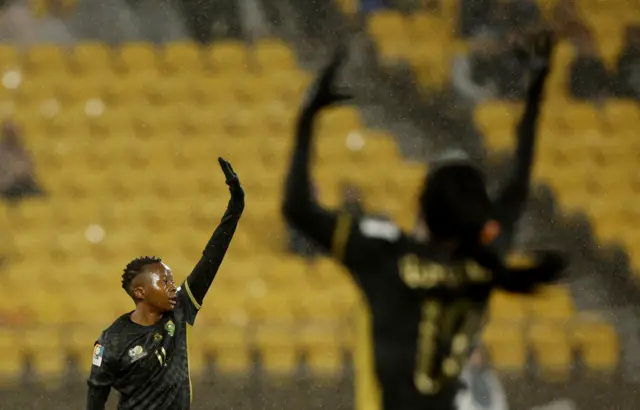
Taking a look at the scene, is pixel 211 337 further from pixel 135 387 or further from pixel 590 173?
pixel 135 387

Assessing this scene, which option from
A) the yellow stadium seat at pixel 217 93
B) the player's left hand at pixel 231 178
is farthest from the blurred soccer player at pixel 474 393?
the yellow stadium seat at pixel 217 93

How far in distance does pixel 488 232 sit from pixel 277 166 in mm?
7321

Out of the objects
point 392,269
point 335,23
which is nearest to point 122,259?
point 335,23

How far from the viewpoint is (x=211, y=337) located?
8.68 m

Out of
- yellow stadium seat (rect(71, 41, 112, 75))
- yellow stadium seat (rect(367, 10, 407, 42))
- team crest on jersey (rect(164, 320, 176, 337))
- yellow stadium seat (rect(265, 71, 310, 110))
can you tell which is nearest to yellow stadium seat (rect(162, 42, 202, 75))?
yellow stadium seat (rect(71, 41, 112, 75))

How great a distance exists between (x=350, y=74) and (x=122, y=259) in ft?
9.38

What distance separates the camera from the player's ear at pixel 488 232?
2857 millimetres

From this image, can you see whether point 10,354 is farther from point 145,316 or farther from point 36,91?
point 145,316

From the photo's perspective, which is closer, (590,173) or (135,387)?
(135,387)

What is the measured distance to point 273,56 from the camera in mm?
10789

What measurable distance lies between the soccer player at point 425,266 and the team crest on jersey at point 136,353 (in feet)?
Result: 4.83

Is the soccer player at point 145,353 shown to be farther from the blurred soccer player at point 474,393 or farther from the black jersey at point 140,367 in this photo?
the blurred soccer player at point 474,393

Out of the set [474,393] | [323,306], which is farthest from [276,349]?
[474,393]

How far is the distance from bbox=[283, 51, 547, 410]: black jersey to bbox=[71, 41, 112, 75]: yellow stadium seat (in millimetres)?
8233
